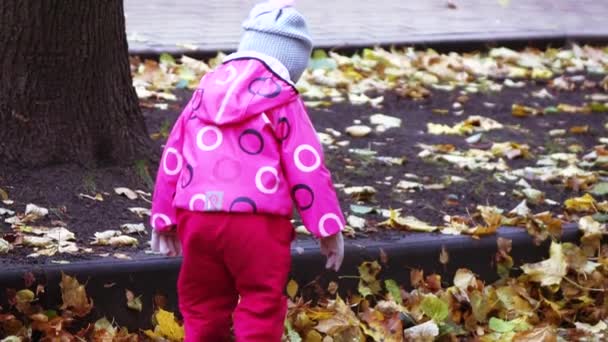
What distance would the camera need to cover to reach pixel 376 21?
398 inches

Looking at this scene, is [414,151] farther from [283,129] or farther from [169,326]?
[283,129]

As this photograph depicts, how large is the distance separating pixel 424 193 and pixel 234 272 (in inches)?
85.9

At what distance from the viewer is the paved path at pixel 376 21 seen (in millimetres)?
8953

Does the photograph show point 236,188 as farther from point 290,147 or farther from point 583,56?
point 583,56

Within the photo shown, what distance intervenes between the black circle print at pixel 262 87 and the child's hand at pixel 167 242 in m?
0.56

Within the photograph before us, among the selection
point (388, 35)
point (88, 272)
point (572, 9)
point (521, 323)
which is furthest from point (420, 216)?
point (572, 9)

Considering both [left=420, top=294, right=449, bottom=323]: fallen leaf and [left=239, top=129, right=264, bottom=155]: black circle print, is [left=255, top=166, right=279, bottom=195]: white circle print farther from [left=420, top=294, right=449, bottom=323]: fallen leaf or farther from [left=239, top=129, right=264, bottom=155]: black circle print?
[left=420, top=294, right=449, bottom=323]: fallen leaf

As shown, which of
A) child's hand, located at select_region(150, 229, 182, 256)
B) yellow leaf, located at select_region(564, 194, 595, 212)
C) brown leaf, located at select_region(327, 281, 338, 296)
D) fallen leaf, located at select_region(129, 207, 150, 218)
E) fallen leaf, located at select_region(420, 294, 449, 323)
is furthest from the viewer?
yellow leaf, located at select_region(564, 194, 595, 212)

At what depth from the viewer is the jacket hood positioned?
3.51 metres

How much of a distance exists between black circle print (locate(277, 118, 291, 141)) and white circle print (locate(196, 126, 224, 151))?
0.17 metres

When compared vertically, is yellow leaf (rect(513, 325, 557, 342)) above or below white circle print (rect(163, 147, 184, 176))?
below

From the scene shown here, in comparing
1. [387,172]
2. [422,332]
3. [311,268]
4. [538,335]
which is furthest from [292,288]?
[387,172]

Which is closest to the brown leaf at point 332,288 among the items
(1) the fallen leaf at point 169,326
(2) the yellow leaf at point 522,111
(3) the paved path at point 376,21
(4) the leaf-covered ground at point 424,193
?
(4) the leaf-covered ground at point 424,193

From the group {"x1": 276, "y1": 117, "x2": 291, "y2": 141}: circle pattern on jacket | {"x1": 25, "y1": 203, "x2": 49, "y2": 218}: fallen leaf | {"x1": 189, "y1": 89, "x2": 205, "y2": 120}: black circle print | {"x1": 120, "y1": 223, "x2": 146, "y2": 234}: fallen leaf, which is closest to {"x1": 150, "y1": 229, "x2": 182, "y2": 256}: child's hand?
{"x1": 189, "y1": 89, "x2": 205, "y2": 120}: black circle print
